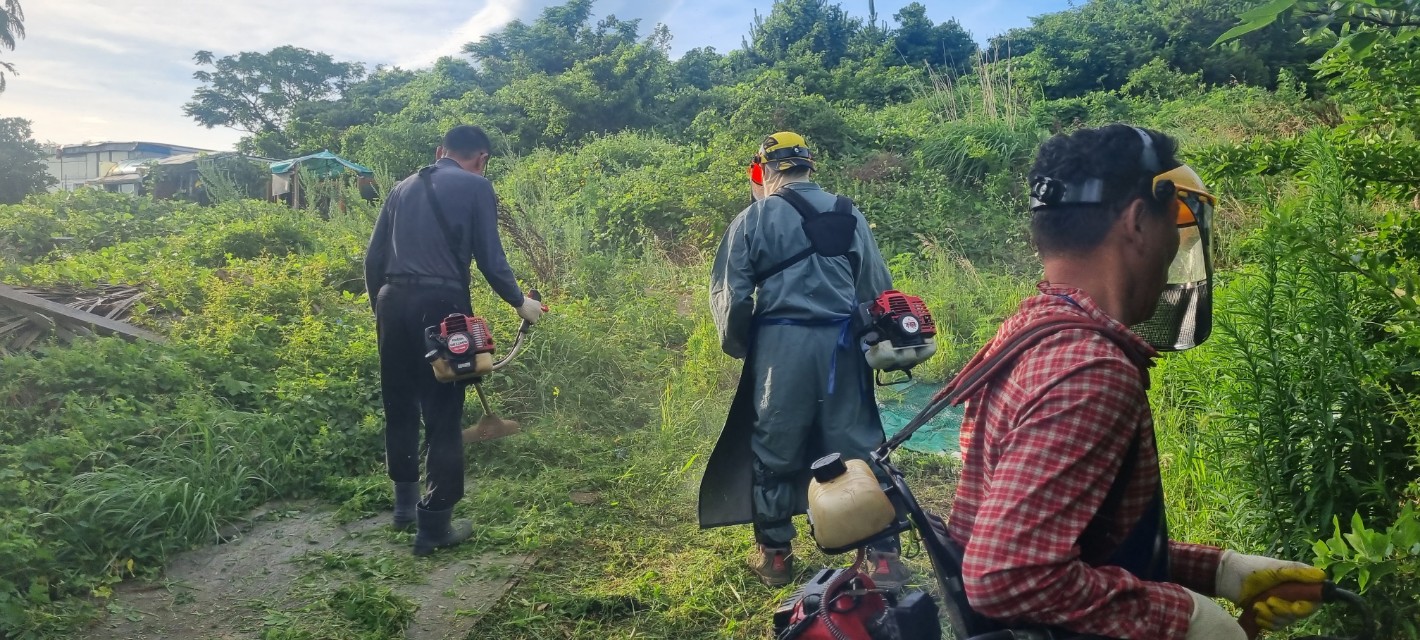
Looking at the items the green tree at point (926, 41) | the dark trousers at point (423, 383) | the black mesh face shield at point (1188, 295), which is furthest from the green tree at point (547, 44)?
the black mesh face shield at point (1188, 295)

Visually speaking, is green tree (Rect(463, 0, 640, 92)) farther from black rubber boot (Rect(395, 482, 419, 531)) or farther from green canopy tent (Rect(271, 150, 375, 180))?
black rubber boot (Rect(395, 482, 419, 531))

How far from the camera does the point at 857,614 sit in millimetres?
1604

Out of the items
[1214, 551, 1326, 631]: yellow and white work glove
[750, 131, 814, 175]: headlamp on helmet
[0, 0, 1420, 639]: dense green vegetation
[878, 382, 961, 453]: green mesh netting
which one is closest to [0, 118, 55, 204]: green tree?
[0, 0, 1420, 639]: dense green vegetation

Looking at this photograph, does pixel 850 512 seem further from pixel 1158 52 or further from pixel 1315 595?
Result: pixel 1158 52

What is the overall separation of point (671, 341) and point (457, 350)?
4105 mm

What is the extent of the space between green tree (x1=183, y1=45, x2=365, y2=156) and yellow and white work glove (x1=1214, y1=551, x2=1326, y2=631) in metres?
31.1

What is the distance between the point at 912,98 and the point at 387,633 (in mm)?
16635

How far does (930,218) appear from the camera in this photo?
10.4 m

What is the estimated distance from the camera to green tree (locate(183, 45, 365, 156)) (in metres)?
30.2

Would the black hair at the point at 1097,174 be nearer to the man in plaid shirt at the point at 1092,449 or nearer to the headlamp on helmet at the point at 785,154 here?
the man in plaid shirt at the point at 1092,449

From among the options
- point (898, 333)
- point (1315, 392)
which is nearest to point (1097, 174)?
point (1315, 392)

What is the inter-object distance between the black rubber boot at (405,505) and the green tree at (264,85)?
27.4 m

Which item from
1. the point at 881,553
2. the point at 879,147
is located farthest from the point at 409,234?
the point at 879,147

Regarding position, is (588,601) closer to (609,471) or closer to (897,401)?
(609,471)
